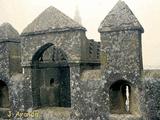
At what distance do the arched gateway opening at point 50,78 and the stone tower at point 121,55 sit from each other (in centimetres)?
281

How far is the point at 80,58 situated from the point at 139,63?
237 cm

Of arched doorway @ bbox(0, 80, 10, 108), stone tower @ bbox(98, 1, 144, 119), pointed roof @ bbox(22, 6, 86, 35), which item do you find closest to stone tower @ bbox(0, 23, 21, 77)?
arched doorway @ bbox(0, 80, 10, 108)

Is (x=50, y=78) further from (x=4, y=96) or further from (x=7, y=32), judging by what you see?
(x=7, y=32)

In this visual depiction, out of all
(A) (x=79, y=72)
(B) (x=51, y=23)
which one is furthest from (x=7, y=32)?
(A) (x=79, y=72)

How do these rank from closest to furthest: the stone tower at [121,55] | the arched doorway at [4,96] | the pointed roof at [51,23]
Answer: the stone tower at [121,55] → the pointed roof at [51,23] → the arched doorway at [4,96]

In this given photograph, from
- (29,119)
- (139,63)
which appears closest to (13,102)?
(29,119)

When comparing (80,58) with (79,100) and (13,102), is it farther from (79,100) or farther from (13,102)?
(13,102)

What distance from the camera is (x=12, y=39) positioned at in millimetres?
14820

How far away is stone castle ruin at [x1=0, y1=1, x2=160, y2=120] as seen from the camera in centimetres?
1156

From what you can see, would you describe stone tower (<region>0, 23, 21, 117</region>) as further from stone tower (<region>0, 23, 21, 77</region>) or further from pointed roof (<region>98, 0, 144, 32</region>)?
pointed roof (<region>98, 0, 144, 32</region>)

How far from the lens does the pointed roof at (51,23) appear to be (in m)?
13.0

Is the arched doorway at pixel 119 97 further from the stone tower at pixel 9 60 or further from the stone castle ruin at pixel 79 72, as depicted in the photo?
the stone tower at pixel 9 60

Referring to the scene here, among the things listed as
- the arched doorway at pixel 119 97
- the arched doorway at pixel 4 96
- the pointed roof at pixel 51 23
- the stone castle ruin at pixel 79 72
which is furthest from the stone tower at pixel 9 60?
the arched doorway at pixel 119 97

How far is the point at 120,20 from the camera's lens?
11.8 metres
